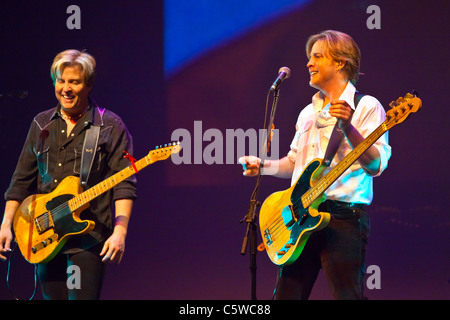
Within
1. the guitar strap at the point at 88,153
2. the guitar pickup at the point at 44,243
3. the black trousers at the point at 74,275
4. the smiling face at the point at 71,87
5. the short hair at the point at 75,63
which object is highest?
the short hair at the point at 75,63

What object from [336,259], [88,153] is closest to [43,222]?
[88,153]

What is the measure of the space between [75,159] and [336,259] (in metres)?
1.64

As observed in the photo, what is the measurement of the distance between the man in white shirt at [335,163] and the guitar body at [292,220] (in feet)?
0.27

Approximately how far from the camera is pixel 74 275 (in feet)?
9.74

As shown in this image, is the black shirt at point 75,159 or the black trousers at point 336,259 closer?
the black trousers at point 336,259

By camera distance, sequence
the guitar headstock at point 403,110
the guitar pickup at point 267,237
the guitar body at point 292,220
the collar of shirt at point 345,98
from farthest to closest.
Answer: the guitar pickup at point 267,237, the collar of shirt at point 345,98, the guitar body at point 292,220, the guitar headstock at point 403,110

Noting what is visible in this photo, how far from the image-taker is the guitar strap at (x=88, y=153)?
10.3ft

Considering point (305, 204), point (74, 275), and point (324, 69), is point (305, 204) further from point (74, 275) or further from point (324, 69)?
point (74, 275)

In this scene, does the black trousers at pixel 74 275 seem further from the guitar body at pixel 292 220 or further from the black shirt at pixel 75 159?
the guitar body at pixel 292 220

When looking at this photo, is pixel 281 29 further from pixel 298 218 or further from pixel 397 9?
pixel 298 218

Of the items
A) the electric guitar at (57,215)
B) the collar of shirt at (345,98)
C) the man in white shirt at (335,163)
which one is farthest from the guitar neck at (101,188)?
the collar of shirt at (345,98)
